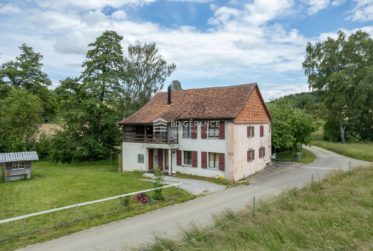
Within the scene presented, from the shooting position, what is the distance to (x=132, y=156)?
2738cm

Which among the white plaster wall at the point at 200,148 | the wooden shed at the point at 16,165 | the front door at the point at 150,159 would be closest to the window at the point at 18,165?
the wooden shed at the point at 16,165

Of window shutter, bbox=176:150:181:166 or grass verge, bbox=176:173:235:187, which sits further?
window shutter, bbox=176:150:181:166

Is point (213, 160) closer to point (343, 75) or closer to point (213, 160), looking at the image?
point (213, 160)

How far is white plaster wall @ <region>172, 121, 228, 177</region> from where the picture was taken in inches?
883

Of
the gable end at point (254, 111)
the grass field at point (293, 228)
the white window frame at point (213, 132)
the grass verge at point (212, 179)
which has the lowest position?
the grass verge at point (212, 179)

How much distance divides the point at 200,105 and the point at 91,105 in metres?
11.8

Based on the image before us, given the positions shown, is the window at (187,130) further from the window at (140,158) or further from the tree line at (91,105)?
the tree line at (91,105)

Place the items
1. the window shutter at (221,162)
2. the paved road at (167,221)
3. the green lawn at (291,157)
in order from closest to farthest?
the paved road at (167,221) < the window shutter at (221,162) < the green lawn at (291,157)

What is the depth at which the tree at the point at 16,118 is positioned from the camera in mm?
32375

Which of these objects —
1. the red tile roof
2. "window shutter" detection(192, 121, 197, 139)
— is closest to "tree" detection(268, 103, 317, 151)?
the red tile roof

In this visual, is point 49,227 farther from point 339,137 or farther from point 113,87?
point 339,137

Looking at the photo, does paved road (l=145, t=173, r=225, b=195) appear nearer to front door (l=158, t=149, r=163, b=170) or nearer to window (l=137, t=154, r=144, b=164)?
front door (l=158, t=149, r=163, b=170)

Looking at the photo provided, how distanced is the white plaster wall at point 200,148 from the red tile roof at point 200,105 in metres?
1.21

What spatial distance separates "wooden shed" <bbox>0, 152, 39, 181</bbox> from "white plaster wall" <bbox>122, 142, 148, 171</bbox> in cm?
773
